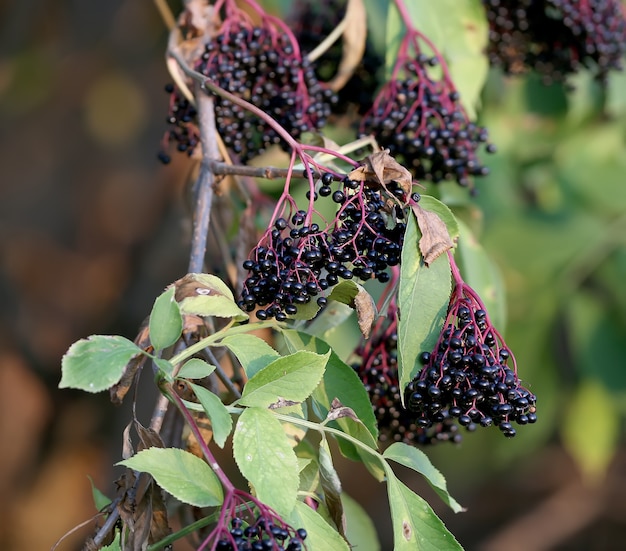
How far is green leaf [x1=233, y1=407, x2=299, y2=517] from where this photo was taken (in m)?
0.80

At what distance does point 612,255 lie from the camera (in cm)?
246

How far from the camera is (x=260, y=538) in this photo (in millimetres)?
804

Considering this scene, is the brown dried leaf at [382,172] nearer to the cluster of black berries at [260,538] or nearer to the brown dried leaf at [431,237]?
the brown dried leaf at [431,237]

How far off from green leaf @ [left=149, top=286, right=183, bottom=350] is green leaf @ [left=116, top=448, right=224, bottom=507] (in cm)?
11

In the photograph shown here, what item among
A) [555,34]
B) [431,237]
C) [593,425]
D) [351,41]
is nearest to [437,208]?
[431,237]

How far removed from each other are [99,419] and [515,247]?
150 centimetres

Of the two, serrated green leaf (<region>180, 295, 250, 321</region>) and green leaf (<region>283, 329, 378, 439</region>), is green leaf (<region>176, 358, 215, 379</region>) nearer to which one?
serrated green leaf (<region>180, 295, 250, 321</region>)

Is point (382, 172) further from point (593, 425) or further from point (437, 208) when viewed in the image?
point (593, 425)

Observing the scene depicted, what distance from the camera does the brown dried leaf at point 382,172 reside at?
96cm

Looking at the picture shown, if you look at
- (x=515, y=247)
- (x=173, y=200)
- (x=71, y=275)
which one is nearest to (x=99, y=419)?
(x=71, y=275)

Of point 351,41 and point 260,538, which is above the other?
point 351,41

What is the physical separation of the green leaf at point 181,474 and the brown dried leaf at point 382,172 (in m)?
0.38

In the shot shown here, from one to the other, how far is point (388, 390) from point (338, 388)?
6.6 inches

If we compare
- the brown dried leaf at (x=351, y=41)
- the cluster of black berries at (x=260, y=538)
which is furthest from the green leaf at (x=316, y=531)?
the brown dried leaf at (x=351, y=41)
